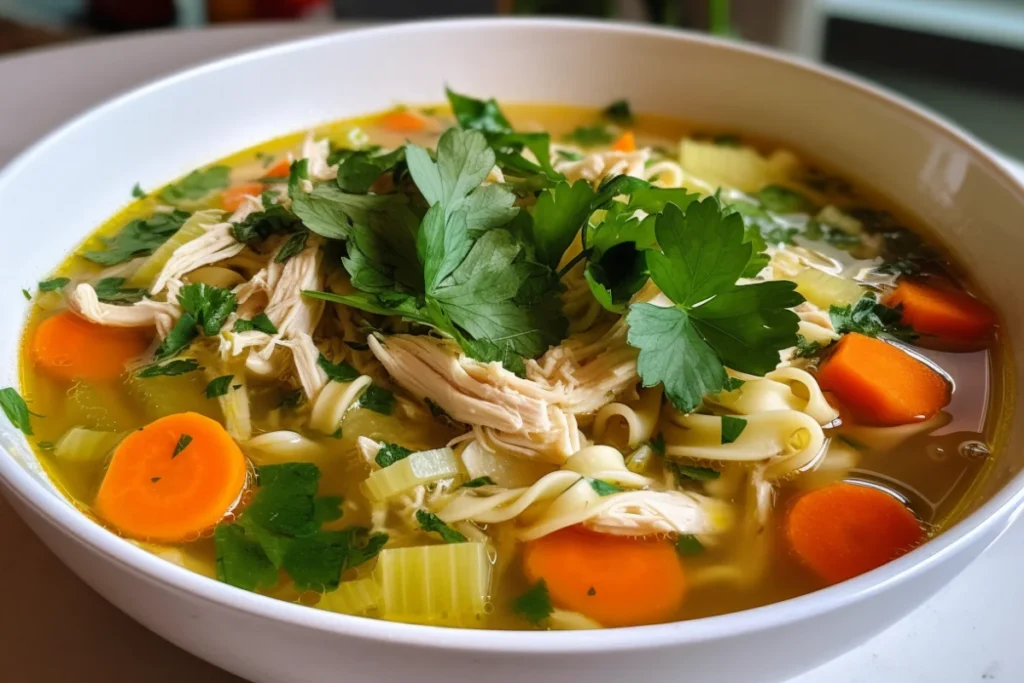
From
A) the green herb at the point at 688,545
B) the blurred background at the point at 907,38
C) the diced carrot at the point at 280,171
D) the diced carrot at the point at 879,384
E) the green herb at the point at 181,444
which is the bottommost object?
the blurred background at the point at 907,38

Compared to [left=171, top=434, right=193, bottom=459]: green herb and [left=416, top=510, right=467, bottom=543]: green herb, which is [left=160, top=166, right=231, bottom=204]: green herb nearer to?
[left=171, top=434, right=193, bottom=459]: green herb

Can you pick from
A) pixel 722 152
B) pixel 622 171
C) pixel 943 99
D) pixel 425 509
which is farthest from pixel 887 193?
pixel 943 99

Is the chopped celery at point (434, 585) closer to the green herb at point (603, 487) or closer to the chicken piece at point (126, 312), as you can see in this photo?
the green herb at point (603, 487)

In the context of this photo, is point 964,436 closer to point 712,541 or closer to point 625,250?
point 712,541

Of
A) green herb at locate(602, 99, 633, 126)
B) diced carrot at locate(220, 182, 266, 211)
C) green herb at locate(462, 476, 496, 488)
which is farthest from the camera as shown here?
green herb at locate(602, 99, 633, 126)

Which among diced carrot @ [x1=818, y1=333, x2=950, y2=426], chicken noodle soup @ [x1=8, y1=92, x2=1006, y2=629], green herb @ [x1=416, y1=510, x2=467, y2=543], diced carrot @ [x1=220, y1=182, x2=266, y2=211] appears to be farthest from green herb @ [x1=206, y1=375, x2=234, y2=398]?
diced carrot @ [x1=818, y1=333, x2=950, y2=426]

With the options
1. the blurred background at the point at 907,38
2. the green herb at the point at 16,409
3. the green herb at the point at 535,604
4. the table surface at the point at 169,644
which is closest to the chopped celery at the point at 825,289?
the table surface at the point at 169,644
